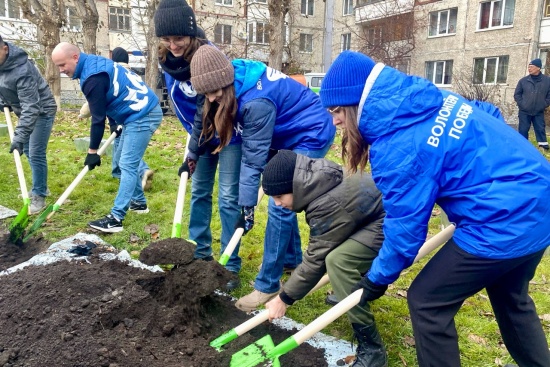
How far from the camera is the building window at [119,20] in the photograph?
103ft

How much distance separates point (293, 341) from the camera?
2422 mm

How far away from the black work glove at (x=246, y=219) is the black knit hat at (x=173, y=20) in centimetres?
130

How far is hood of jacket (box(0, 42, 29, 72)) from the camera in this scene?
5062 millimetres

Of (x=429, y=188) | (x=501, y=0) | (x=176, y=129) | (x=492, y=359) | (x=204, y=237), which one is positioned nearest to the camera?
(x=429, y=188)

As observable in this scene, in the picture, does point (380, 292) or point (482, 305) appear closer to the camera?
point (380, 292)

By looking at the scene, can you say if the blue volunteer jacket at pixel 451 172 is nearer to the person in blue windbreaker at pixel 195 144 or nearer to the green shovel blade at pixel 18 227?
the person in blue windbreaker at pixel 195 144

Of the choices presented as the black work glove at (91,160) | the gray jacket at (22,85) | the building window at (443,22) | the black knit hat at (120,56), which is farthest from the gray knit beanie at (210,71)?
the building window at (443,22)

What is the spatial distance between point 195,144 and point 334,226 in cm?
143

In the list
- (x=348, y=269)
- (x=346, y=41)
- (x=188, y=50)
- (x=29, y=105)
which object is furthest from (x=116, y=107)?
(x=346, y=41)

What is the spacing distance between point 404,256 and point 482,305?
1.96 m

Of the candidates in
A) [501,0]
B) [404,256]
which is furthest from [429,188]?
[501,0]

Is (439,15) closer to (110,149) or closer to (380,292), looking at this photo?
(110,149)

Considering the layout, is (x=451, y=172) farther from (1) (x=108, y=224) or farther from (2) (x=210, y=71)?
(1) (x=108, y=224)

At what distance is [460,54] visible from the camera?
84.9 ft
